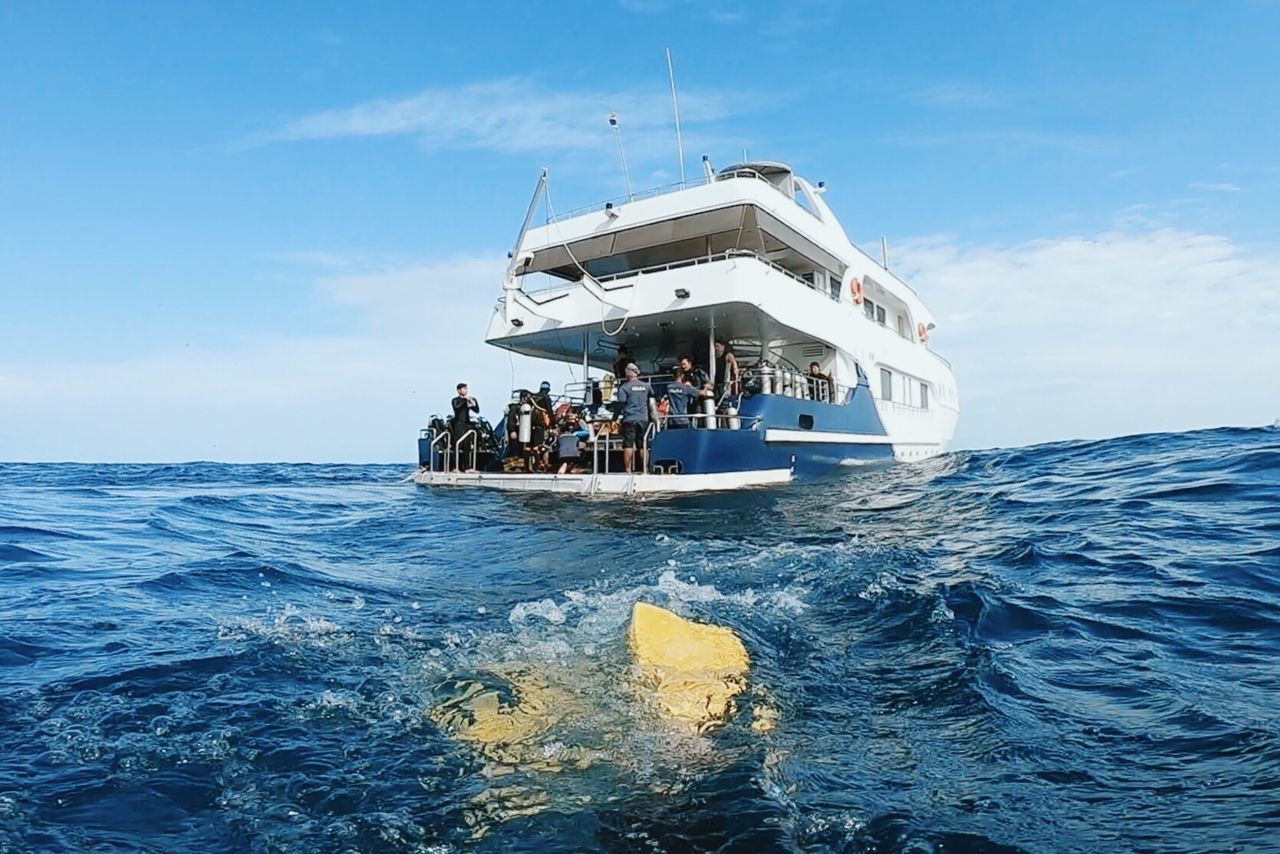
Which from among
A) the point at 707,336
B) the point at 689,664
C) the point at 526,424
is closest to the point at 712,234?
the point at 707,336

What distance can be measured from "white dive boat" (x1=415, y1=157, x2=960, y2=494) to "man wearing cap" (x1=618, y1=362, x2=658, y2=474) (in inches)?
6.1

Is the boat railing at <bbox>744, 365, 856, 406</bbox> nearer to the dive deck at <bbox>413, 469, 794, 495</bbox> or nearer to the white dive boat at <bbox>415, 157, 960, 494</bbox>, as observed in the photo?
the white dive boat at <bbox>415, 157, 960, 494</bbox>

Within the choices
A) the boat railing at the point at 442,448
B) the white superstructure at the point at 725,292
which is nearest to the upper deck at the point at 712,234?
the white superstructure at the point at 725,292

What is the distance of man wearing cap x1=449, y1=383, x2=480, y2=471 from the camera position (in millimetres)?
17516

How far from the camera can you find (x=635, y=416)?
1427 cm

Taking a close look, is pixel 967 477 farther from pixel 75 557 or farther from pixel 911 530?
pixel 75 557

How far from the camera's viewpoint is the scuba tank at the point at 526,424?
16.5 m

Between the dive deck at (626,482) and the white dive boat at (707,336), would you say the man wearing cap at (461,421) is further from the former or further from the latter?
the dive deck at (626,482)

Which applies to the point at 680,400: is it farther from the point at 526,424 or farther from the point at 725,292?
the point at 526,424

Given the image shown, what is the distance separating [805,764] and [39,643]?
14.9 ft

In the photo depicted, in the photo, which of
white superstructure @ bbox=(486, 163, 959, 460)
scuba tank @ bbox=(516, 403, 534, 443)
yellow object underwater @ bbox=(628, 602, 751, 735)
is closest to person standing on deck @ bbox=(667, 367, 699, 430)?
white superstructure @ bbox=(486, 163, 959, 460)

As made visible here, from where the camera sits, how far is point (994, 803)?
9.39 feet

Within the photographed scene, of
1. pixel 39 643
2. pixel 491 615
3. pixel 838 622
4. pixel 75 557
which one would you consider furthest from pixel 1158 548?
pixel 75 557

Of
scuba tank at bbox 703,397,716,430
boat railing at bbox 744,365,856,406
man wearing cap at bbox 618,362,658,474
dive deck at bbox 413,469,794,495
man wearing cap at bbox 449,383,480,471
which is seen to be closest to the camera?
dive deck at bbox 413,469,794,495
